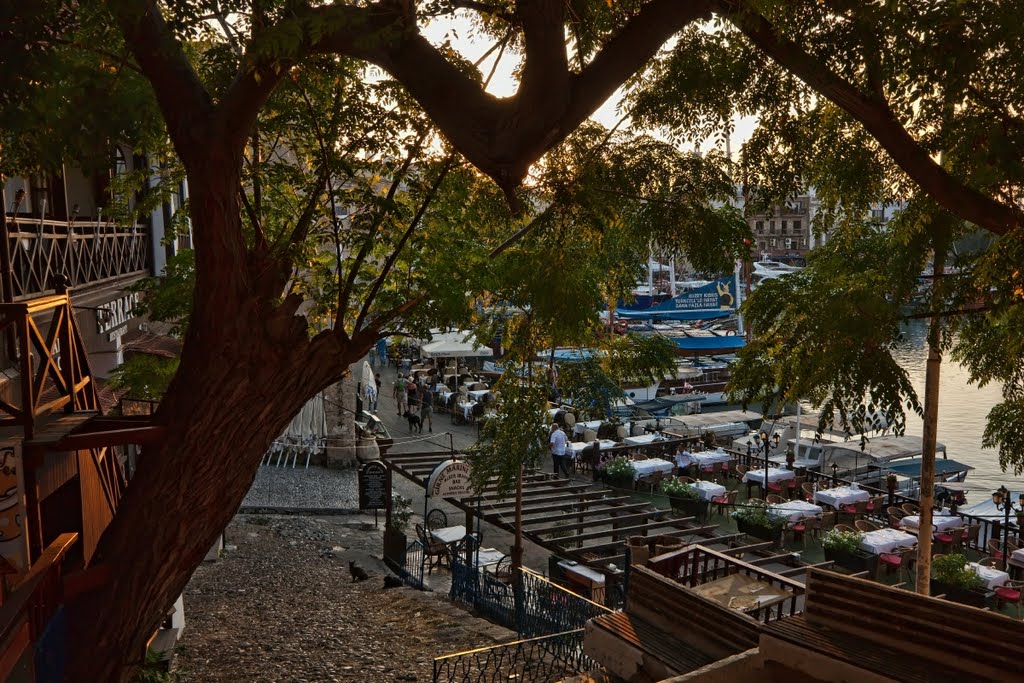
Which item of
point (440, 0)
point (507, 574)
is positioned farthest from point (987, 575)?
point (440, 0)

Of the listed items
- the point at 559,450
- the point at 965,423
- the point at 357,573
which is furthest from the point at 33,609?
the point at 965,423

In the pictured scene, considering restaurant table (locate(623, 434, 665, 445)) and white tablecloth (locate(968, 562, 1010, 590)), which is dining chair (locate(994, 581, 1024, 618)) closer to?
white tablecloth (locate(968, 562, 1010, 590))

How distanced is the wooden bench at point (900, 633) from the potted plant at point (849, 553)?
8.65m

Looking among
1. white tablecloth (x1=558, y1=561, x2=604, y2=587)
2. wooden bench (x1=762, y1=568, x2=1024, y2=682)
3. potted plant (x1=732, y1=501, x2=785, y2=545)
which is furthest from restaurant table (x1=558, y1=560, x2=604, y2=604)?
wooden bench (x1=762, y1=568, x2=1024, y2=682)

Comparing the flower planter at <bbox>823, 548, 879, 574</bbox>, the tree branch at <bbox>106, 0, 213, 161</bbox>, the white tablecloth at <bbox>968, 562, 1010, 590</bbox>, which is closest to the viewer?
the tree branch at <bbox>106, 0, 213, 161</bbox>

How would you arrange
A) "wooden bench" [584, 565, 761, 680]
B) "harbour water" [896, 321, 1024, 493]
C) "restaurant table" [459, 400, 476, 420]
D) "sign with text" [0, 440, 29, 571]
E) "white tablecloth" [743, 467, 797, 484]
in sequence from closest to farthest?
"sign with text" [0, 440, 29, 571], "wooden bench" [584, 565, 761, 680], "white tablecloth" [743, 467, 797, 484], "harbour water" [896, 321, 1024, 493], "restaurant table" [459, 400, 476, 420]

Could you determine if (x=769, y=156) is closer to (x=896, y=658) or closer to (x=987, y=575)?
(x=896, y=658)

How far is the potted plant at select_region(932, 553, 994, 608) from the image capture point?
12.7 metres

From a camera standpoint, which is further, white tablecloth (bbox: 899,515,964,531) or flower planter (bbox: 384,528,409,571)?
white tablecloth (bbox: 899,515,964,531)

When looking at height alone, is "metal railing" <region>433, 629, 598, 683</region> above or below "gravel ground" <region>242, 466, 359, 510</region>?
above

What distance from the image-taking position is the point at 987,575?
13.2 metres

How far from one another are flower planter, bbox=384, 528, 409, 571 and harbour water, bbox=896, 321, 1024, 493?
9.89 metres

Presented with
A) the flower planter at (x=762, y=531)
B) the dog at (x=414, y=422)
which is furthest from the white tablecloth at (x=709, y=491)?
the dog at (x=414, y=422)

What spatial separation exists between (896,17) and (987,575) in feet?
34.1
